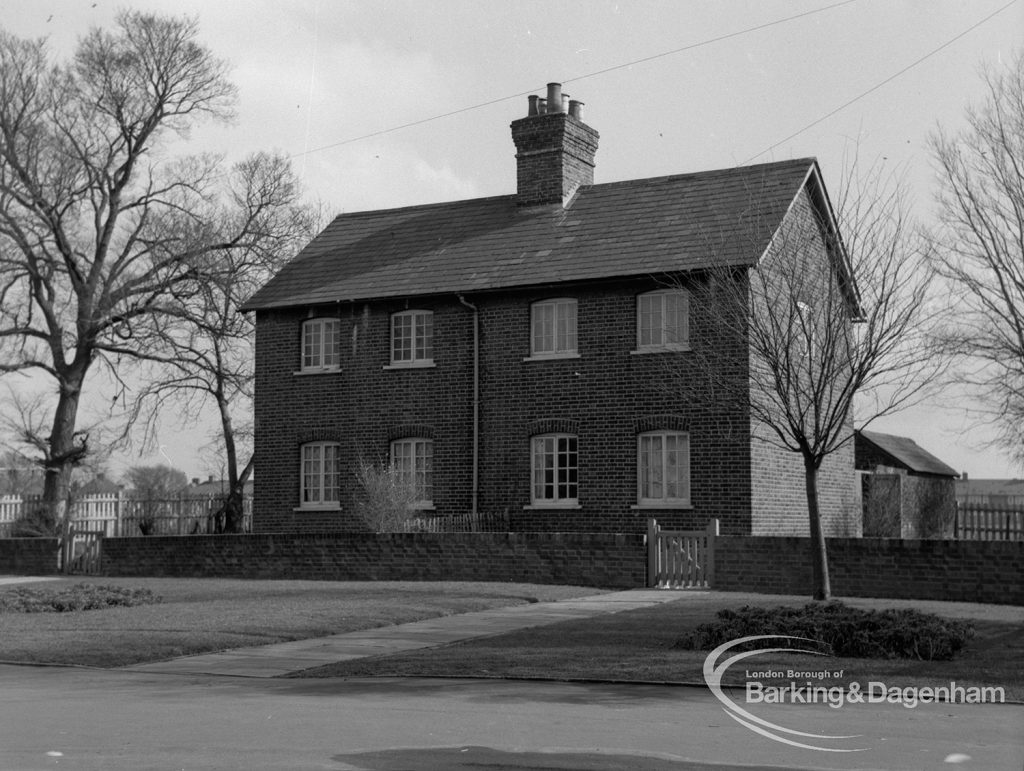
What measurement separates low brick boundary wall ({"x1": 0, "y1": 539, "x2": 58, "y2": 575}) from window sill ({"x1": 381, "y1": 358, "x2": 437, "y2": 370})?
914cm

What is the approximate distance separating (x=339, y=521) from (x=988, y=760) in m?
23.1

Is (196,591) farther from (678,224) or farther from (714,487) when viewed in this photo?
Result: (678,224)

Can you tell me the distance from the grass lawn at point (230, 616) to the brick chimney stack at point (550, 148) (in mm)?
11359

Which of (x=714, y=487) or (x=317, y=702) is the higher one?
(x=714, y=487)

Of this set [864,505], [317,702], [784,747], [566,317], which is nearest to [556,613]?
[317,702]

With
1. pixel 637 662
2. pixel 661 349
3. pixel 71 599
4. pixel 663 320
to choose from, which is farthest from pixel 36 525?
pixel 637 662

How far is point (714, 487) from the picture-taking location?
2598cm

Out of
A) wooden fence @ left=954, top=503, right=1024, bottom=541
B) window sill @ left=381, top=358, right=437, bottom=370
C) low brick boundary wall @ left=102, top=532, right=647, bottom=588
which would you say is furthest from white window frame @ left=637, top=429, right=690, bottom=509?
wooden fence @ left=954, top=503, right=1024, bottom=541

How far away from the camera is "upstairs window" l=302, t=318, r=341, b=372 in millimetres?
30969

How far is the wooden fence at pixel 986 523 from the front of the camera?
31.6m

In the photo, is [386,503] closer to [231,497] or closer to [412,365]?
[412,365]

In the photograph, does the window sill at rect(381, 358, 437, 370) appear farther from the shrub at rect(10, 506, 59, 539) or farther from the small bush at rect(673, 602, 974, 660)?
the small bush at rect(673, 602, 974, 660)

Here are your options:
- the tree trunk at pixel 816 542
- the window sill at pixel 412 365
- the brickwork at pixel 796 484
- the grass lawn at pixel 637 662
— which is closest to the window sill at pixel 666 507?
the brickwork at pixel 796 484

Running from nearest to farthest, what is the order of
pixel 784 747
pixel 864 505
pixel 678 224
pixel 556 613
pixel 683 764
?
1. pixel 683 764
2. pixel 784 747
3. pixel 556 613
4. pixel 678 224
5. pixel 864 505
